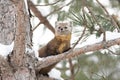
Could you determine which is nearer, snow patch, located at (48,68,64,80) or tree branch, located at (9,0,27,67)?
tree branch, located at (9,0,27,67)

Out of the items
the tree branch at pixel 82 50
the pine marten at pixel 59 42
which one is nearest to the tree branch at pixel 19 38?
the tree branch at pixel 82 50

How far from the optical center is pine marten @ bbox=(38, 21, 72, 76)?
2.52 m

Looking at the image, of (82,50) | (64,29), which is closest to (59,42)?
(64,29)

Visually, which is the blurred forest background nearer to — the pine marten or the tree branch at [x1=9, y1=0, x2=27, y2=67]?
the pine marten

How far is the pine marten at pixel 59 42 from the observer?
252cm

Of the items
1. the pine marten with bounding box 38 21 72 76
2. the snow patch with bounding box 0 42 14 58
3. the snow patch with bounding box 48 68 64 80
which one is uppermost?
the snow patch with bounding box 0 42 14 58

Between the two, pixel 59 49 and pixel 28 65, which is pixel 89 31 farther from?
pixel 28 65

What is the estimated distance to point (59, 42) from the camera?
2568mm

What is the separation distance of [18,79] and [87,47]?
383 mm

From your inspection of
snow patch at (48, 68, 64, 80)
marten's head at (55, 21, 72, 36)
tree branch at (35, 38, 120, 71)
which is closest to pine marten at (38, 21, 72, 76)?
marten's head at (55, 21, 72, 36)

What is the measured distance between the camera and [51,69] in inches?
92.0

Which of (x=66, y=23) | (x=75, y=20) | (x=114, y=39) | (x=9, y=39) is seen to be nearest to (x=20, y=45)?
(x=9, y=39)

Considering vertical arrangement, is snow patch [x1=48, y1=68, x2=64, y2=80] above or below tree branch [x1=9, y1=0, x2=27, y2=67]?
below

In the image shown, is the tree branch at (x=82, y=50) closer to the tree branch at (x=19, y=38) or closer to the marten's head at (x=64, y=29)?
the tree branch at (x=19, y=38)
